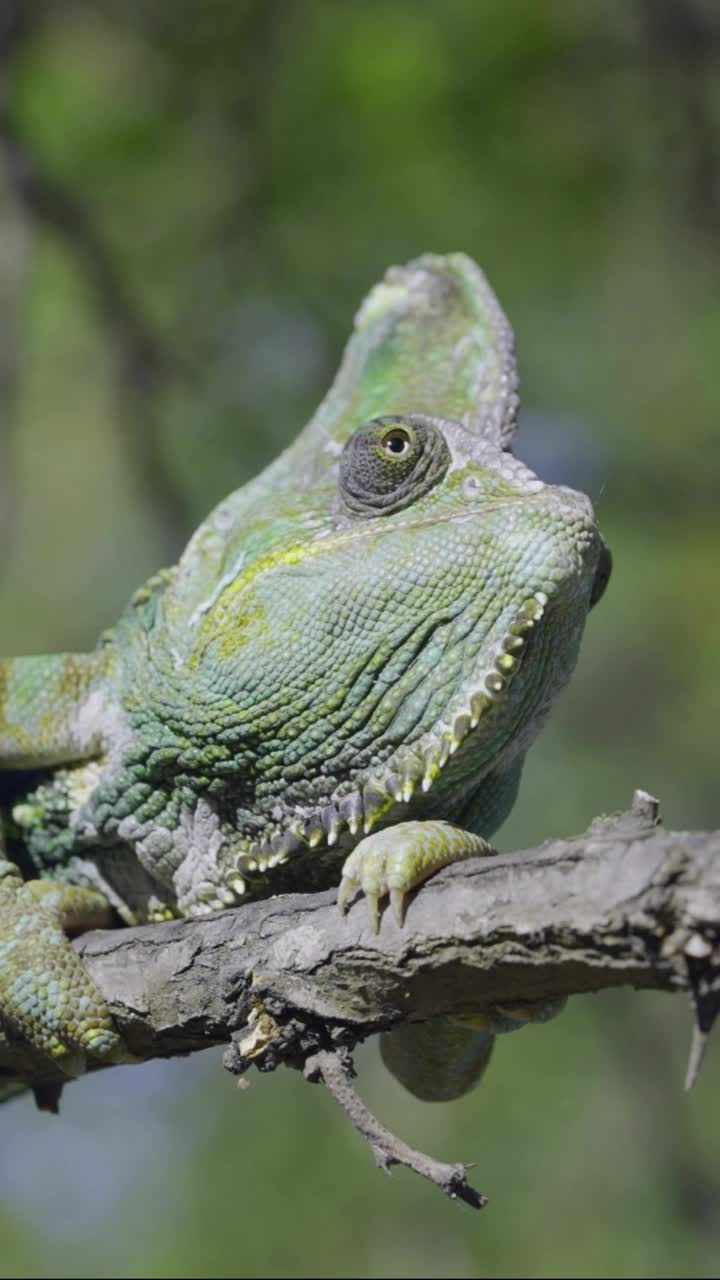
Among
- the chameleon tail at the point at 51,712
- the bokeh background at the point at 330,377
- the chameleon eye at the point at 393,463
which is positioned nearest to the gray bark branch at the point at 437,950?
the chameleon tail at the point at 51,712

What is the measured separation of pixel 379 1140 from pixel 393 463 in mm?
1237

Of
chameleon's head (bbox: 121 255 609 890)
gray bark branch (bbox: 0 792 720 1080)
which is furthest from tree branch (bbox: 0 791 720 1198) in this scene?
chameleon's head (bbox: 121 255 609 890)

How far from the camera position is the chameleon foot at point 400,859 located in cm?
235

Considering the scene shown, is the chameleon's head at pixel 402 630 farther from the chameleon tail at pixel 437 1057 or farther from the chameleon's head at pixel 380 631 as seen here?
the chameleon tail at pixel 437 1057

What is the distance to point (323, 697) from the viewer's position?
2.74 m

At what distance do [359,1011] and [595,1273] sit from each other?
21.2 feet

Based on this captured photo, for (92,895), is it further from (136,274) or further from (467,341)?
(136,274)

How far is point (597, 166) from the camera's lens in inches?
319

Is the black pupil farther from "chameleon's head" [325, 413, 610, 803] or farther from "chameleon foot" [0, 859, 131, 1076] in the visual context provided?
"chameleon foot" [0, 859, 131, 1076]

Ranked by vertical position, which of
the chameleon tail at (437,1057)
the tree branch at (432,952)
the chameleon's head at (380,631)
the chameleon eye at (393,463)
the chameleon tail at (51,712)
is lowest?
the chameleon tail at (437,1057)

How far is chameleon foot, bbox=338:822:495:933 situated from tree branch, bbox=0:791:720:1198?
0.09 feet

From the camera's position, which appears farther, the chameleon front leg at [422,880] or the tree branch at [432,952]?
the chameleon front leg at [422,880]

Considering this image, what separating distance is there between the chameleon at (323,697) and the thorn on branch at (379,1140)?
263 millimetres

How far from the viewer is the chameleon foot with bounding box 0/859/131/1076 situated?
9.04 ft
